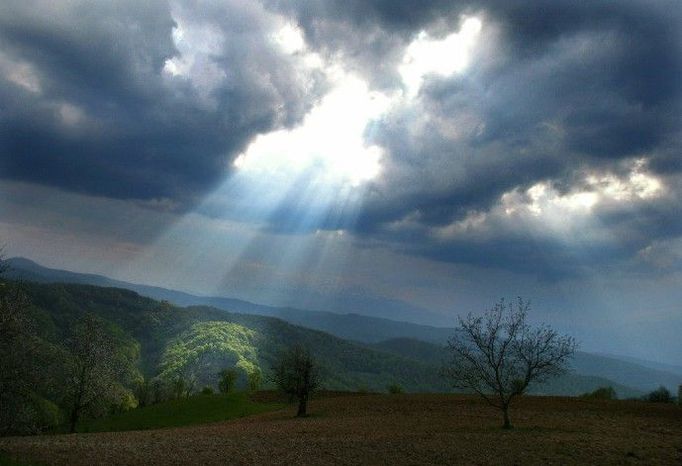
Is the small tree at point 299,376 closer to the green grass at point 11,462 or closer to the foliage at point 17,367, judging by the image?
the foliage at point 17,367

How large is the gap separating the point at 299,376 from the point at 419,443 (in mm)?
27712

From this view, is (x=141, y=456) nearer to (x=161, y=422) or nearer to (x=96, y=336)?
(x=96, y=336)

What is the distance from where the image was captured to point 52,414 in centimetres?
8475

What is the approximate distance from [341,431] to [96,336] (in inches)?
1467

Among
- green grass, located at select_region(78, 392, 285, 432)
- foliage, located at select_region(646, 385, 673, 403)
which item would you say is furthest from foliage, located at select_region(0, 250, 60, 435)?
foliage, located at select_region(646, 385, 673, 403)

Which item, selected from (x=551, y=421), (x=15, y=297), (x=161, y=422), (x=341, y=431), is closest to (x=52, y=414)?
(x=161, y=422)

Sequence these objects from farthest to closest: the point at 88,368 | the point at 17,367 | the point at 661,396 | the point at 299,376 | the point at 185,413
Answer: the point at 185,413 < the point at 661,396 < the point at 88,368 < the point at 299,376 < the point at 17,367

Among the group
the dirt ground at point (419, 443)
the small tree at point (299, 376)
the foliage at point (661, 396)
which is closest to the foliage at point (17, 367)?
the dirt ground at point (419, 443)

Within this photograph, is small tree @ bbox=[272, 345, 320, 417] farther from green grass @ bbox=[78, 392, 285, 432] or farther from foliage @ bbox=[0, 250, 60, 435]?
foliage @ bbox=[0, 250, 60, 435]

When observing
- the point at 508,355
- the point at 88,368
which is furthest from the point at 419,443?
the point at 88,368

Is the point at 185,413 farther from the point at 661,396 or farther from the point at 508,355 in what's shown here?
the point at 661,396

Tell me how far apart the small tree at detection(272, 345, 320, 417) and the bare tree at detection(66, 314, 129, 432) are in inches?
844

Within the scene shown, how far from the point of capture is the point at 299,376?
2221 inches

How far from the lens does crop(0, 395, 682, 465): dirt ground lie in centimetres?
2641
